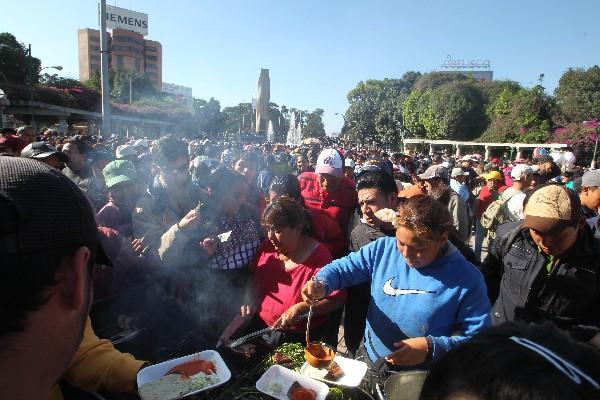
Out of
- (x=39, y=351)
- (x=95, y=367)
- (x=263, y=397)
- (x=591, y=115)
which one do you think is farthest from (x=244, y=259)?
(x=591, y=115)

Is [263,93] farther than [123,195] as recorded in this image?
Yes

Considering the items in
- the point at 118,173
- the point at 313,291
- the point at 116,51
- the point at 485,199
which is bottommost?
the point at 313,291

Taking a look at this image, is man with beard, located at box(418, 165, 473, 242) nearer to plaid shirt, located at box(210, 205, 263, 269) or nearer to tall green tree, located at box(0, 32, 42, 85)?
plaid shirt, located at box(210, 205, 263, 269)

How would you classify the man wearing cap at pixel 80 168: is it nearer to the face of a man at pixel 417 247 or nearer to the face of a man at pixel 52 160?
the face of a man at pixel 52 160

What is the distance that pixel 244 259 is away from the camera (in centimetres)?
326

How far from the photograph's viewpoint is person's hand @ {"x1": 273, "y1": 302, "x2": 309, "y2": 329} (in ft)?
8.00

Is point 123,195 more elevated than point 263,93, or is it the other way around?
point 263,93

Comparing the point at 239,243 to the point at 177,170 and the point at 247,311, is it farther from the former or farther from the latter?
the point at 177,170

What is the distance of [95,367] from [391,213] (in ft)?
7.38

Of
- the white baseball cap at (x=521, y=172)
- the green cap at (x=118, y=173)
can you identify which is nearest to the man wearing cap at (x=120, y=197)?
the green cap at (x=118, y=173)

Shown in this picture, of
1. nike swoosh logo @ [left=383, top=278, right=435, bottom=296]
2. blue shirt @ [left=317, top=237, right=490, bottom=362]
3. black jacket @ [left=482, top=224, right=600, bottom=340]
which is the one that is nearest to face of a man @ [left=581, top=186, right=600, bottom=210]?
black jacket @ [left=482, top=224, right=600, bottom=340]

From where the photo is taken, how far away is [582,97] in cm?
3612

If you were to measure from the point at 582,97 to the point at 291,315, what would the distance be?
44.6m

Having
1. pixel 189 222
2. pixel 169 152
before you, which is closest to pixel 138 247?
pixel 189 222
